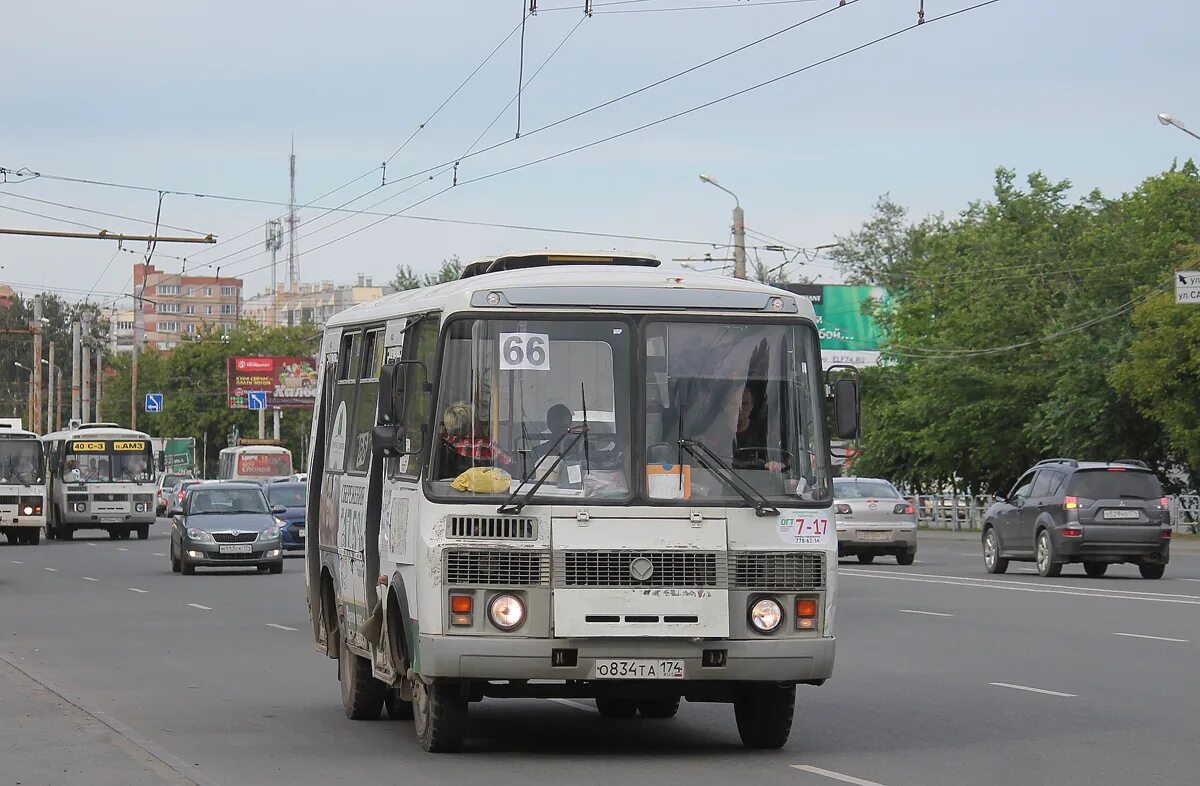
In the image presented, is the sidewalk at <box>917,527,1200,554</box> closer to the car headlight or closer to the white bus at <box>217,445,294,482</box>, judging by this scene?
the white bus at <box>217,445,294,482</box>

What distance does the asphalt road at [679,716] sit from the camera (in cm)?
1052

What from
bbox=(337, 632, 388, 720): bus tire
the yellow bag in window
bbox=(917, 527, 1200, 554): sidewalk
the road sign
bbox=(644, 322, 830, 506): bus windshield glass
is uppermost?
the road sign

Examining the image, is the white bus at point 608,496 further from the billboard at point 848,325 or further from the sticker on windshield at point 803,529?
the billboard at point 848,325

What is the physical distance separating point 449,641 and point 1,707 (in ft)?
14.5

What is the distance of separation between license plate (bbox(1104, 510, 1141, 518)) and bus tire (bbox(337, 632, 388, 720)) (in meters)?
18.4

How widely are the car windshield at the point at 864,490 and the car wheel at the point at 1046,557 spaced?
493 centimetres

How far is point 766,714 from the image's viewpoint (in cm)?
1136

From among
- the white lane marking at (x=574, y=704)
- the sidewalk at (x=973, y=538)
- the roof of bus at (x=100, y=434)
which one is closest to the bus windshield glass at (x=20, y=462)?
the roof of bus at (x=100, y=434)

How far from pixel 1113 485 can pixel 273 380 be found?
291 feet

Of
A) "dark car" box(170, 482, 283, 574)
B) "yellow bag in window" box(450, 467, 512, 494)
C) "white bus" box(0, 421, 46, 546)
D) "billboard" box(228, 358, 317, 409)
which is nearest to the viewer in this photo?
"yellow bag in window" box(450, 467, 512, 494)

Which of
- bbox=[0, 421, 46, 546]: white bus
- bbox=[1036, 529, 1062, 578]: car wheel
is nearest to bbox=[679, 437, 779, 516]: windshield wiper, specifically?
bbox=[1036, 529, 1062, 578]: car wheel

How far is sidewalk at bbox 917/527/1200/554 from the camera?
4453cm

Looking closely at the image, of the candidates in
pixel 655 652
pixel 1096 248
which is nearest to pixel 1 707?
pixel 655 652

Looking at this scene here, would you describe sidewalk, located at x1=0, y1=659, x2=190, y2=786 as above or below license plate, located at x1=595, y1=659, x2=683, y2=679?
below
